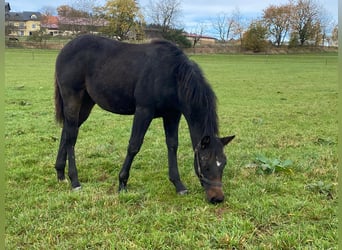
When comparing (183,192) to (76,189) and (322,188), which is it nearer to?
(76,189)

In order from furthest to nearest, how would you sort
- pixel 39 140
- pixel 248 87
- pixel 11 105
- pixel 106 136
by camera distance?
1. pixel 248 87
2. pixel 11 105
3. pixel 106 136
4. pixel 39 140

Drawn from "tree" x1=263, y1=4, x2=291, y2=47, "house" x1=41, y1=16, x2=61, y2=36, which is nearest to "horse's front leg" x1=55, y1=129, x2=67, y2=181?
"tree" x1=263, y1=4, x2=291, y2=47

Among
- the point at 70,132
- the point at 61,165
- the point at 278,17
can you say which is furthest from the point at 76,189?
the point at 278,17

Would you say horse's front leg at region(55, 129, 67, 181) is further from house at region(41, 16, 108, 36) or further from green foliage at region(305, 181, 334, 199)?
house at region(41, 16, 108, 36)

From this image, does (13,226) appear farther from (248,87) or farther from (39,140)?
(248,87)

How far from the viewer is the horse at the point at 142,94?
3.79 m

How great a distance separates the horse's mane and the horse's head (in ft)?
0.45

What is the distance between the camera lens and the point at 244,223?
318cm

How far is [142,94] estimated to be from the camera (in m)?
4.05

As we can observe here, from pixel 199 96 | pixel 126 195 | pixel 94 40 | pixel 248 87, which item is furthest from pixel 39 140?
pixel 248 87

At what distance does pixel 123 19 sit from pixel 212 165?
424 inches

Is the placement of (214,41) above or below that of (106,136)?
above

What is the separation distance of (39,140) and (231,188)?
Result: 13.7 feet

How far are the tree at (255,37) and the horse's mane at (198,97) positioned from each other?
Result: 3071 centimetres
